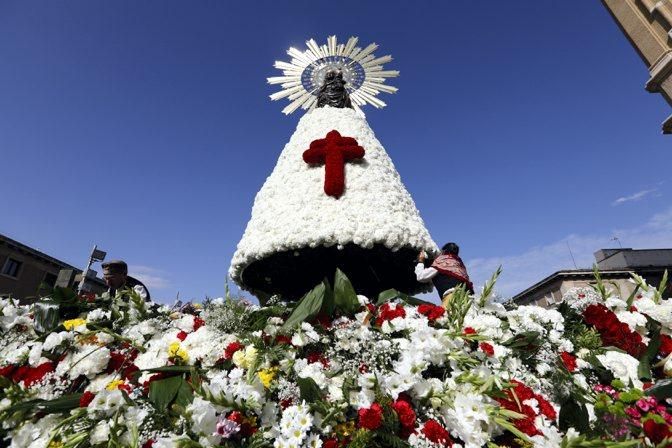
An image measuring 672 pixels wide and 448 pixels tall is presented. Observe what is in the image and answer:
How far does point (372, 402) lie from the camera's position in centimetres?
153

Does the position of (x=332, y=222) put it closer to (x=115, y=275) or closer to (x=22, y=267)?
(x=115, y=275)

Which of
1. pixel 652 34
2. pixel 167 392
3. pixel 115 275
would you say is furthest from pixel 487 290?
pixel 652 34

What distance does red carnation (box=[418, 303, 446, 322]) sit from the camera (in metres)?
2.04

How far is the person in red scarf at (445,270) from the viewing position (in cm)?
380

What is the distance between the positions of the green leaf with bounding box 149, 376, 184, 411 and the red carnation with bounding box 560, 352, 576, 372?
2.08 metres

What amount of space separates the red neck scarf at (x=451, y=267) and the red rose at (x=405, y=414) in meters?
2.58

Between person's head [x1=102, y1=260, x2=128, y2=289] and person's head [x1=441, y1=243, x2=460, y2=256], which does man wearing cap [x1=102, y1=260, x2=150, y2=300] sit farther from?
person's head [x1=441, y1=243, x2=460, y2=256]

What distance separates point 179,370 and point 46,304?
5.05 feet

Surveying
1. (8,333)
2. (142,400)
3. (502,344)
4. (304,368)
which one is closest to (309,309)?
→ (304,368)

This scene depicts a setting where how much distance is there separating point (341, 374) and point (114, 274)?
3.23 metres

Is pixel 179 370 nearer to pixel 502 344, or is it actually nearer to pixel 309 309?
pixel 309 309

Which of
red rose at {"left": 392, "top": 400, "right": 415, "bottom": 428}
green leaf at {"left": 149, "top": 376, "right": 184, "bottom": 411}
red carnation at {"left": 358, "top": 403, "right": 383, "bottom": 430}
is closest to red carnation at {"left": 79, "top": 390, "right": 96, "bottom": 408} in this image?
green leaf at {"left": 149, "top": 376, "right": 184, "bottom": 411}

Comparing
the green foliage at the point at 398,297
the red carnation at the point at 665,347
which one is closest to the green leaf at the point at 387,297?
the green foliage at the point at 398,297

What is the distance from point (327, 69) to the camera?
586cm
